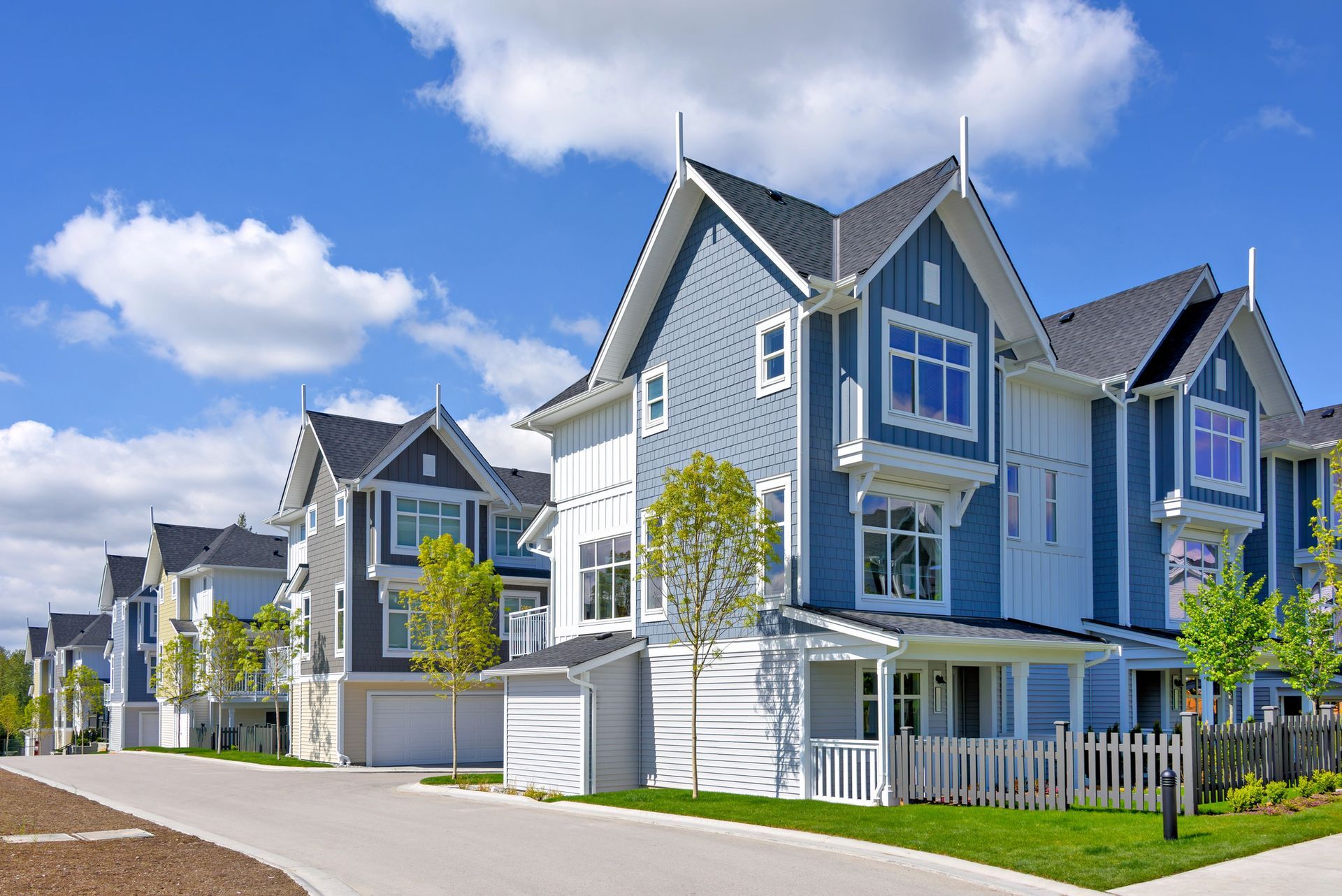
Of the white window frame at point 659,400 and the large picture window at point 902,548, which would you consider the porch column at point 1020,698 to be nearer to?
the large picture window at point 902,548

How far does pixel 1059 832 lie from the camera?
1580 centimetres

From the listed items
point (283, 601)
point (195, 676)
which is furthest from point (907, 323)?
point (195, 676)

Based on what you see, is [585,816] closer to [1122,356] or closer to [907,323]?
[907,323]

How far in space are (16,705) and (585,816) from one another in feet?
290

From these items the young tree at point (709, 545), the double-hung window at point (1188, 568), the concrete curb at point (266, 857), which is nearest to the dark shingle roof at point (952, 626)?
the young tree at point (709, 545)

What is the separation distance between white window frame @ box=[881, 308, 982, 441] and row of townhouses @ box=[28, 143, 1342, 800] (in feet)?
0.21

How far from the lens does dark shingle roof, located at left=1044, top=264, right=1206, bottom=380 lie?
94.8 ft

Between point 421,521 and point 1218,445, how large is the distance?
23769 millimetres

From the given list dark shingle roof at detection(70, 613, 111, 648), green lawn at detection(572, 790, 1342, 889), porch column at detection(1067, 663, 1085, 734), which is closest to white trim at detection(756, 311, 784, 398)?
green lawn at detection(572, 790, 1342, 889)

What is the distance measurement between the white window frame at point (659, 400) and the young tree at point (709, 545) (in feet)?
11.1

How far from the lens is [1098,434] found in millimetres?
28734

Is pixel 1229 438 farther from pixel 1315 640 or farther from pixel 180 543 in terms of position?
pixel 180 543

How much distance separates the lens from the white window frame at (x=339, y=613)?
38.7 metres

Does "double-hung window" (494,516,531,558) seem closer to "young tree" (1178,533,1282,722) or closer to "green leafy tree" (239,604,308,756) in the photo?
"green leafy tree" (239,604,308,756)
